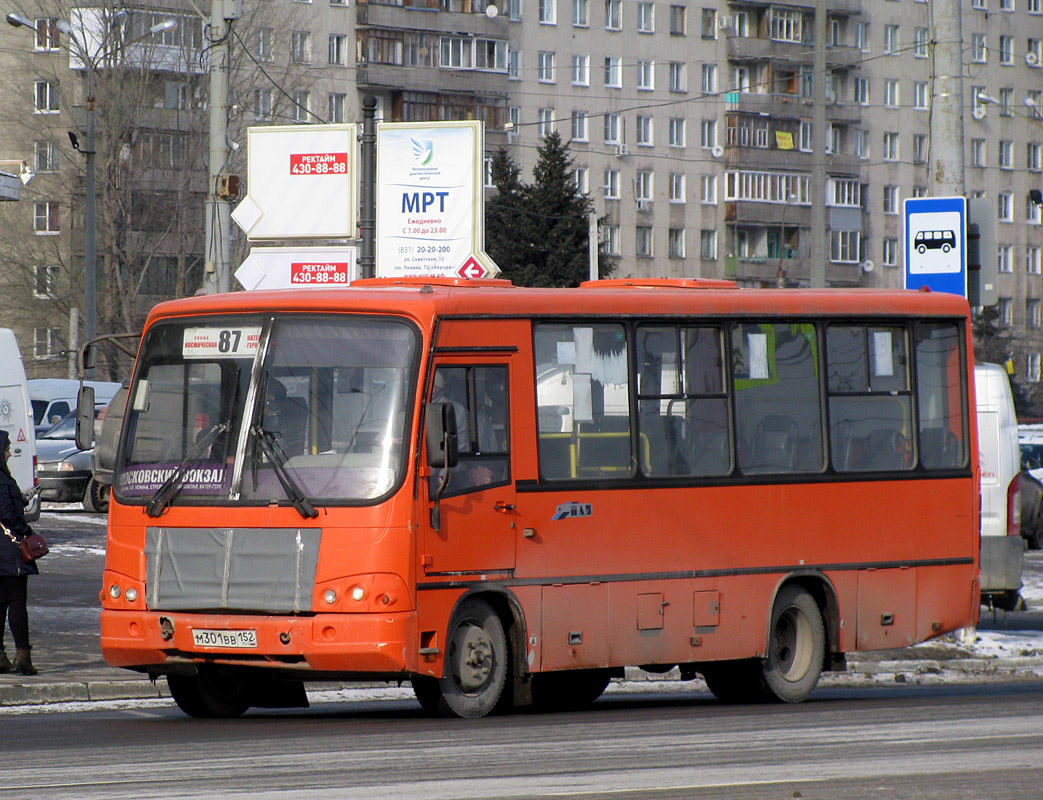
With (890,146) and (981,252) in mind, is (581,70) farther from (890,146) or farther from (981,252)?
(981,252)

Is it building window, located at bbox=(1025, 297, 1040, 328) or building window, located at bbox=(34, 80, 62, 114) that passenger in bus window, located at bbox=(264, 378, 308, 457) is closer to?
building window, located at bbox=(34, 80, 62, 114)

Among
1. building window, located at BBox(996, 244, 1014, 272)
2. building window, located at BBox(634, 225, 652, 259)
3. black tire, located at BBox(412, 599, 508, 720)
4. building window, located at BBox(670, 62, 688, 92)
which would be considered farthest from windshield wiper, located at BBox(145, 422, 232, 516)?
building window, located at BBox(996, 244, 1014, 272)

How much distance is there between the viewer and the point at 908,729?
464 inches

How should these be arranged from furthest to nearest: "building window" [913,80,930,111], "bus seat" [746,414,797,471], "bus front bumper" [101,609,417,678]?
1. "building window" [913,80,930,111]
2. "bus seat" [746,414,797,471]
3. "bus front bumper" [101,609,417,678]

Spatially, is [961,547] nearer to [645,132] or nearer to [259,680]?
[259,680]

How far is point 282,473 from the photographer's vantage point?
11875mm

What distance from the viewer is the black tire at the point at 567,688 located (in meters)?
14.1

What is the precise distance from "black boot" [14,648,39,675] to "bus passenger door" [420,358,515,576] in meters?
4.20

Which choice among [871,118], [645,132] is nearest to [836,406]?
[645,132]

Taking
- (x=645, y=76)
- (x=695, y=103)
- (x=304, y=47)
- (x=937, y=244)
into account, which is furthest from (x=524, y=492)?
(x=695, y=103)

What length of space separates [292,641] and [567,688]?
128 inches

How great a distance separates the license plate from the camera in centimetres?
1165

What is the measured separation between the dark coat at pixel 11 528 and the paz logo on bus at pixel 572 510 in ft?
14.4

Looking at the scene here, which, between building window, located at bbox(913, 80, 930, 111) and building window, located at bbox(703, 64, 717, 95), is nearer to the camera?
building window, located at bbox(703, 64, 717, 95)
